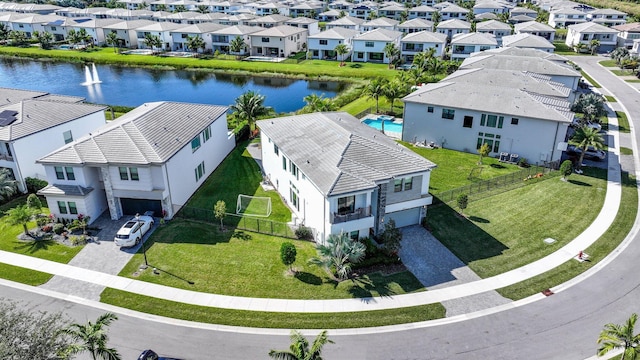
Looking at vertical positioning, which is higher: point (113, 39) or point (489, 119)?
point (113, 39)

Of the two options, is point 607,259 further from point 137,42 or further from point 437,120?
point 137,42

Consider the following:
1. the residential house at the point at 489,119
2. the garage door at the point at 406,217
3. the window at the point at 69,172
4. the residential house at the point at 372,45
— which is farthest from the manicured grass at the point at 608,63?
the window at the point at 69,172

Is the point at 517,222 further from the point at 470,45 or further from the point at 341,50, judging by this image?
the point at 341,50

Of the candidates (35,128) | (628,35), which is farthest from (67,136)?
(628,35)

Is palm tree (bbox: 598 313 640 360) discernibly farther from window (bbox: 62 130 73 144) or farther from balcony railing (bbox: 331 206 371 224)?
window (bbox: 62 130 73 144)

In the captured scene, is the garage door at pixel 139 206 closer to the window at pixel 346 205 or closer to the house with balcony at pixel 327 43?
the window at pixel 346 205

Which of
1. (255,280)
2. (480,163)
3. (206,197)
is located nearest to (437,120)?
(480,163)
